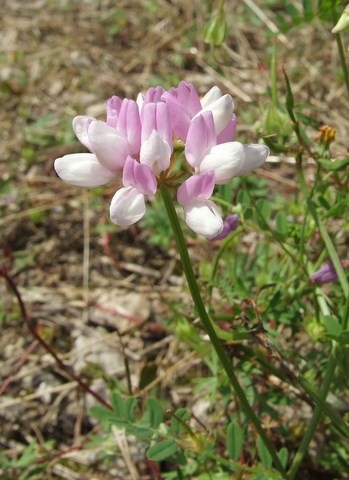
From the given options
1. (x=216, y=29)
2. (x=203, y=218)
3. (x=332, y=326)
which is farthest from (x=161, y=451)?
(x=216, y=29)

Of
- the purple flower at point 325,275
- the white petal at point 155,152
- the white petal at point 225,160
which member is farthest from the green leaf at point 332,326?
the white petal at point 155,152

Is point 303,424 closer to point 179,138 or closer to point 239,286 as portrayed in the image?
point 239,286

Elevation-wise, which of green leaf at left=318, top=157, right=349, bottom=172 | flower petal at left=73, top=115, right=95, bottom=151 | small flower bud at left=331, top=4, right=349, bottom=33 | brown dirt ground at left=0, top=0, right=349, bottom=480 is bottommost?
brown dirt ground at left=0, top=0, right=349, bottom=480

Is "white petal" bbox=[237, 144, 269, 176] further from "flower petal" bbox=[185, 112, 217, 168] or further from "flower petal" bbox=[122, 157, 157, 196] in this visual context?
"flower petal" bbox=[122, 157, 157, 196]

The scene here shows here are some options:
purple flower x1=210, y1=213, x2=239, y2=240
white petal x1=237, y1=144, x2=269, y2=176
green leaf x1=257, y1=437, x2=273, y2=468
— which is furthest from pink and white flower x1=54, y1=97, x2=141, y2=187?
green leaf x1=257, y1=437, x2=273, y2=468

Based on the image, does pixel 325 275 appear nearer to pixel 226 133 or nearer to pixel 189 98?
pixel 226 133

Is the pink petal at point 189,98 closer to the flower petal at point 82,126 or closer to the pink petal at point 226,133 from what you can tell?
the pink petal at point 226,133

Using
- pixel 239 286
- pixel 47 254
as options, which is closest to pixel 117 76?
pixel 47 254
